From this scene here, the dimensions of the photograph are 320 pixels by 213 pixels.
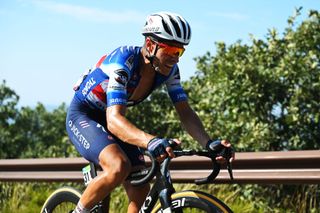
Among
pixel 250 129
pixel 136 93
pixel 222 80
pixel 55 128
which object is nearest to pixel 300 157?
pixel 136 93

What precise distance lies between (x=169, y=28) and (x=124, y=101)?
0.56 metres

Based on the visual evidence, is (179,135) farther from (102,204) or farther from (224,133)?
(102,204)

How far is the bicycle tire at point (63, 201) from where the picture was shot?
583 cm

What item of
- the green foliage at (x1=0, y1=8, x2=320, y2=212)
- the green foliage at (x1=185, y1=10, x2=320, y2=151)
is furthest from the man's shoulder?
Answer: the green foliage at (x1=185, y1=10, x2=320, y2=151)

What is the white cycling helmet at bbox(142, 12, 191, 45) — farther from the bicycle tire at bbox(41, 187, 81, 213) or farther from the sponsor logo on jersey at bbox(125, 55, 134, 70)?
the bicycle tire at bbox(41, 187, 81, 213)

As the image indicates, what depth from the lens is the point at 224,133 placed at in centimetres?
1034

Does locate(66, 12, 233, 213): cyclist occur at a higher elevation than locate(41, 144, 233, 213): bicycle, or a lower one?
higher

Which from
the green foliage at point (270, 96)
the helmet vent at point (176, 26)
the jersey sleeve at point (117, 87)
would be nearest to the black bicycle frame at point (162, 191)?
the jersey sleeve at point (117, 87)

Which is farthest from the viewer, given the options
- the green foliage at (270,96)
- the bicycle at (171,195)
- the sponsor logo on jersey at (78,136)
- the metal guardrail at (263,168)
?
the green foliage at (270,96)

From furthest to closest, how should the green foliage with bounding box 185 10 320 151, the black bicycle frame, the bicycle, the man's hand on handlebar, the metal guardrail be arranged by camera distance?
the green foliage with bounding box 185 10 320 151 → the metal guardrail → the black bicycle frame → the bicycle → the man's hand on handlebar

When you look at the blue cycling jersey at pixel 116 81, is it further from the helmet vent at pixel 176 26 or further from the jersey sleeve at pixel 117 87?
the helmet vent at pixel 176 26

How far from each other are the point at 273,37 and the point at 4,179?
181 inches

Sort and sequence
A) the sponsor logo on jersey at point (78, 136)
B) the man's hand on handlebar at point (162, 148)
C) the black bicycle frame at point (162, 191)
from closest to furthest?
1. the man's hand on handlebar at point (162, 148)
2. the black bicycle frame at point (162, 191)
3. the sponsor logo on jersey at point (78, 136)

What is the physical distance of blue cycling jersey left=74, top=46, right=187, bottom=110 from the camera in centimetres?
487
